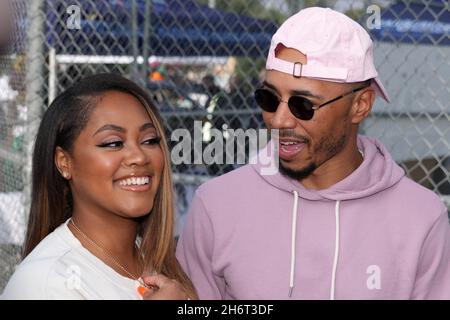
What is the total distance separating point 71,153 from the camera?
8.50ft

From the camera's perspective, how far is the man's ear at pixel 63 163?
8.64 ft

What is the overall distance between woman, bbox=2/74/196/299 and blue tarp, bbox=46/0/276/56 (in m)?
2.54

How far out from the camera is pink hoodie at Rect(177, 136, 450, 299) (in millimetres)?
2641

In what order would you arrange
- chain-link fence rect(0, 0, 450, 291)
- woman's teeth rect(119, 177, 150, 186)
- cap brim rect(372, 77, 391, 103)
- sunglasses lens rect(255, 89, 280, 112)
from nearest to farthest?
woman's teeth rect(119, 177, 150, 186) → sunglasses lens rect(255, 89, 280, 112) → cap brim rect(372, 77, 391, 103) → chain-link fence rect(0, 0, 450, 291)

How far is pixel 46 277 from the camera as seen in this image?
7.47 feet

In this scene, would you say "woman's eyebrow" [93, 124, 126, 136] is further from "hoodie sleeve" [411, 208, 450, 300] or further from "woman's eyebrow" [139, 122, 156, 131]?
"hoodie sleeve" [411, 208, 450, 300]

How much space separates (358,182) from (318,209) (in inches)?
7.1

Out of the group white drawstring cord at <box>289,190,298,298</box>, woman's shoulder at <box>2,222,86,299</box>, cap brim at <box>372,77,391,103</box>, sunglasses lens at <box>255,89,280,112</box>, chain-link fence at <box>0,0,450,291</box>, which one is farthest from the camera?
chain-link fence at <box>0,0,450,291</box>

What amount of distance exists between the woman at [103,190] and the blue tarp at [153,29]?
8.34ft

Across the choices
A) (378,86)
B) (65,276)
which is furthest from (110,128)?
(378,86)

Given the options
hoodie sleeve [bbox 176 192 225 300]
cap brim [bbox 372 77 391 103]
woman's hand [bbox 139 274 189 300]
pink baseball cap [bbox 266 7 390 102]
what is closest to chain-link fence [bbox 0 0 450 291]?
cap brim [bbox 372 77 391 103]
